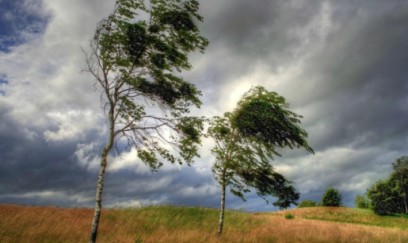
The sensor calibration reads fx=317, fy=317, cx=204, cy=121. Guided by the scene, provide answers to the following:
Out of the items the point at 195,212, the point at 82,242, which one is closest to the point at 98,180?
the point at 82,242

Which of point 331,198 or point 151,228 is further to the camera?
point 331,198

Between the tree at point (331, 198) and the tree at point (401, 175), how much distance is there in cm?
1844

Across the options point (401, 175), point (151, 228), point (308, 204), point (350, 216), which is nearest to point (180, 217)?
point (151, 228)

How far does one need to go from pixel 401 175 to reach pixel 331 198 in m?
23.7

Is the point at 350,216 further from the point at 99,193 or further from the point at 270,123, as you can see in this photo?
the point at 99,193

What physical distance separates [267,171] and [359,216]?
31.9 m

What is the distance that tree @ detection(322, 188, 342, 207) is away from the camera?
49.9m

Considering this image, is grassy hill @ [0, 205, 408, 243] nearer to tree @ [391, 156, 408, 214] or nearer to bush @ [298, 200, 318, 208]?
bush @ [298, 200, 318, 208]

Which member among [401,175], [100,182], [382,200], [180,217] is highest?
[401,175]

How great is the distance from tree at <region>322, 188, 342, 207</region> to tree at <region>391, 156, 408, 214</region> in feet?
60.5

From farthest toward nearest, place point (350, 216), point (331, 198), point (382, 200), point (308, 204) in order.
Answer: point (308, 204)
point (331, 198)
point (382, 200)
point (350, 216)

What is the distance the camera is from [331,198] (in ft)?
165

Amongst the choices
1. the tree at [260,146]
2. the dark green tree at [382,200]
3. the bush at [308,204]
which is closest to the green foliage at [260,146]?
the tree at [260,146]

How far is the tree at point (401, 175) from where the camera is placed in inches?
2435
